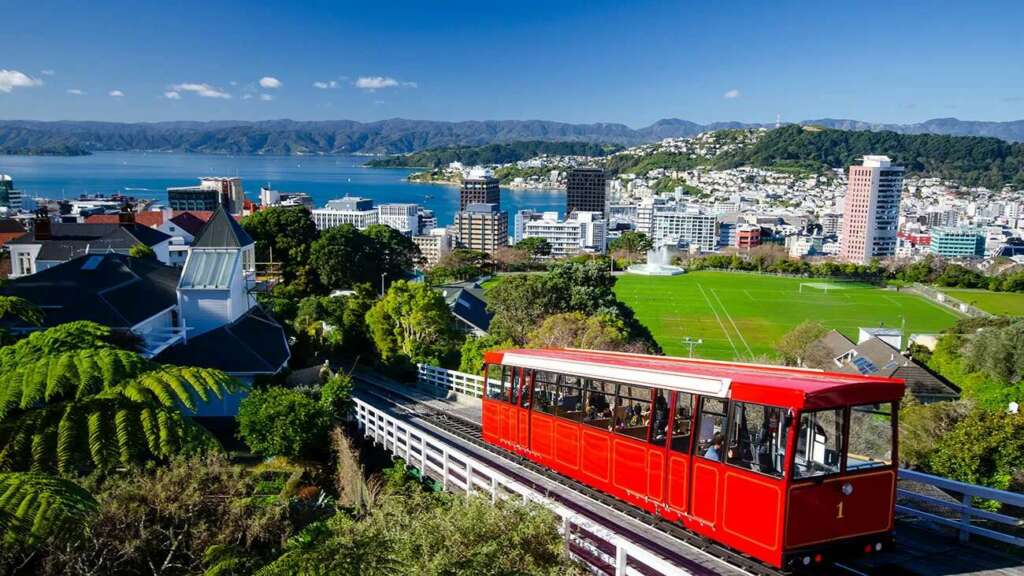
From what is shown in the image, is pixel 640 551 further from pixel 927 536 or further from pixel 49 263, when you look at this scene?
pixel 49 263

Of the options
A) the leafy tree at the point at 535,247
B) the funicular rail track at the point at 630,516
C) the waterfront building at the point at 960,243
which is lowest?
the waterfront building at the point at 960,243

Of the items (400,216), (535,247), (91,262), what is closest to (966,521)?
(91,262)

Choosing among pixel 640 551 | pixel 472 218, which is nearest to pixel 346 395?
pixel 640 551

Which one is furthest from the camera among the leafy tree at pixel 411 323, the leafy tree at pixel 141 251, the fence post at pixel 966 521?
the leafy tree at pixel 141 251

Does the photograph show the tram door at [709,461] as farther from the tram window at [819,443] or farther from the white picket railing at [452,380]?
the white picket railing at [452,380]

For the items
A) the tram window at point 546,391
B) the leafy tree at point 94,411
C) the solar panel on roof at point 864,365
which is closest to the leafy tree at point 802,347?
the solar panel on roof at point 864,365

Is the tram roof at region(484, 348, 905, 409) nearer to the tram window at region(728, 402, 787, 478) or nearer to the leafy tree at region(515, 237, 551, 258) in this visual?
the tram window at region(728, 402, 787, 478)

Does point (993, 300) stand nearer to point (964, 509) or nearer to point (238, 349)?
point (238, 349)
